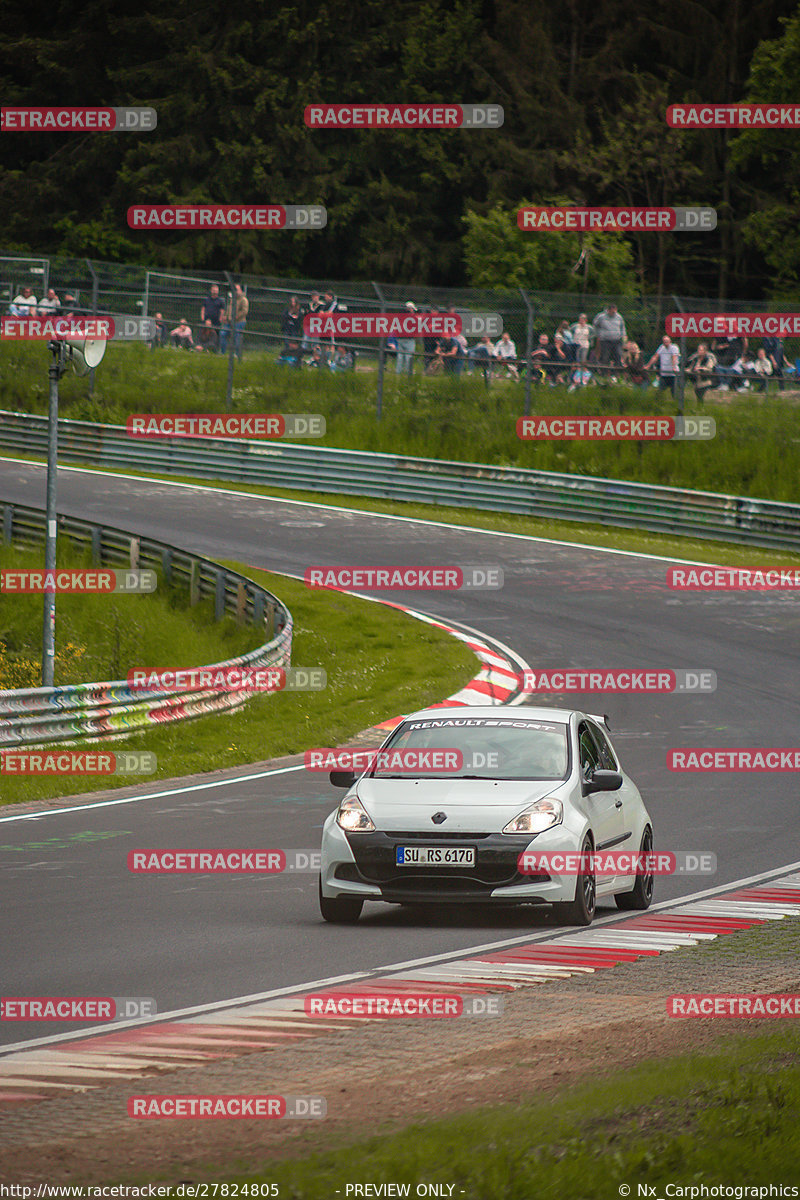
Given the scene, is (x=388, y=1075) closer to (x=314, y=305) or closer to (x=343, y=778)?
(x=343, y=778)

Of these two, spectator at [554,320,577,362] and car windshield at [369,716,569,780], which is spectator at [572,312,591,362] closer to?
spectator at [554,320,577,362]

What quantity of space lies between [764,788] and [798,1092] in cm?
1064

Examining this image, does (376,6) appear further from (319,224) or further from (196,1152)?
(196,1152)

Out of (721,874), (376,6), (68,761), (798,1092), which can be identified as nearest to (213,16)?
(376,6)

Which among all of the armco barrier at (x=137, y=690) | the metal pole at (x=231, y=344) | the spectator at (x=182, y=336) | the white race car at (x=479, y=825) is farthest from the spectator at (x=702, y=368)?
the white race car at (x=479, y=825)

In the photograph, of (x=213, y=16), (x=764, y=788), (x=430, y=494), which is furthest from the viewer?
(x=213, y=16)

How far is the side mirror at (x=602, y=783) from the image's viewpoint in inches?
420

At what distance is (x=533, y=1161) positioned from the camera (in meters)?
5.12

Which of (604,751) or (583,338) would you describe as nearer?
(604,751)

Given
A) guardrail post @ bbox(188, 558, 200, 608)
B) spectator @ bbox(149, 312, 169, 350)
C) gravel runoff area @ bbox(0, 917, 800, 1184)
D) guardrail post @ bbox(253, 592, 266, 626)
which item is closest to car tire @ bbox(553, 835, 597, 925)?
gravel runoff area @ bbox(0, 917, 800, 1184)

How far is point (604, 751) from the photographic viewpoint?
1209 cm

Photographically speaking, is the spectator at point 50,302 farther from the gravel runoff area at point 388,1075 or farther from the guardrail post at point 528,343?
the gravel runoff area at point 388,1075

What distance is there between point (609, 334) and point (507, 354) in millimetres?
2789

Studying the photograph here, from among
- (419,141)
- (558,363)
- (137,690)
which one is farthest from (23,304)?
(419,141)
